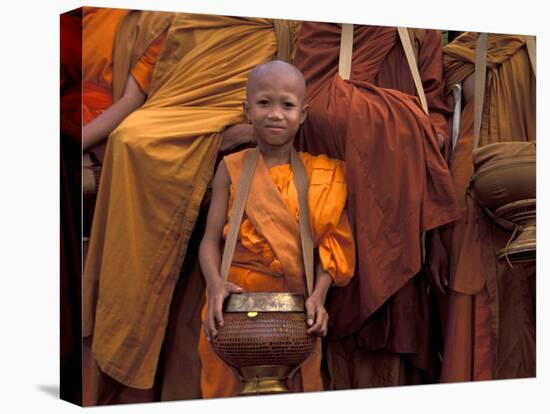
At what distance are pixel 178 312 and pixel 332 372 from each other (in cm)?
90

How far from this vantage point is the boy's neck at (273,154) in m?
6.88

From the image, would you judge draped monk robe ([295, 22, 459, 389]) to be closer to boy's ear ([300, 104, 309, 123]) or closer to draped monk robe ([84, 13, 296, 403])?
boy's ear ([300, 104, 309, 123])

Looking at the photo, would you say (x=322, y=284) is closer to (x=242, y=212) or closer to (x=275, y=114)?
(x=242, y=212)

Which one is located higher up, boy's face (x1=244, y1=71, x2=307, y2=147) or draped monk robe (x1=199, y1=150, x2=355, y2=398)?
boy's face (x1=244, y1=71, x2=307, y2=147)

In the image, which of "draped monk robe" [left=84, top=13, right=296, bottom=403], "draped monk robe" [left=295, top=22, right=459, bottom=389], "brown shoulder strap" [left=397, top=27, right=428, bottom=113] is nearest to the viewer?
"draped monk robe" [left=84, top=13, right=296, bottom=403]

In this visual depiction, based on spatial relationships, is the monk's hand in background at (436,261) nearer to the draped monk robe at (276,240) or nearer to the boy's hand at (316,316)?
the draped monk robe at (276,240)

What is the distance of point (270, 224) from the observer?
22.1 feet

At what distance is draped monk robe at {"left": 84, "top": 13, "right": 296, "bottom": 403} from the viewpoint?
6.52 metres

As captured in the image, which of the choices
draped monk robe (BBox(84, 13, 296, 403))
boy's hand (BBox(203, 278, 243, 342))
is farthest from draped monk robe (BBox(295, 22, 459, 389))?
boy's hand (BBox(203, 278, 243, 342))

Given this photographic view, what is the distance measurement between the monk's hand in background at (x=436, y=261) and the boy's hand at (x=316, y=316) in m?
0.85

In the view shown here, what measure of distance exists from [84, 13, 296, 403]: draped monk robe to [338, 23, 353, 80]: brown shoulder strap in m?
0.39

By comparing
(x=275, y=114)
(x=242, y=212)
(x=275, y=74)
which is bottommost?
(x=242, y=212)

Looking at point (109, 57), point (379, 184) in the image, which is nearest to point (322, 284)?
point (379, 184)

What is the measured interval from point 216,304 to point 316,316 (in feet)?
1.62
